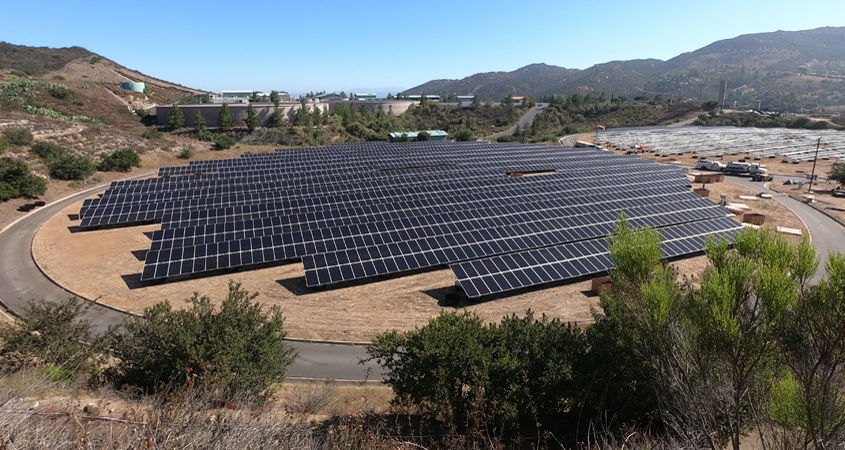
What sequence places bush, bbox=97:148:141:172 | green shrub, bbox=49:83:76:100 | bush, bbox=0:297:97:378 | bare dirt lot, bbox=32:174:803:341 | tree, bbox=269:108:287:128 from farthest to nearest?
tree, bbox=269:108:287:128 → green shrub, bbox=49:83:76:100 → bush, bbox=97:148:141:172 → bare dirt lot, bbox=32:174:803:341 → bush, bbox=0:297:97:378

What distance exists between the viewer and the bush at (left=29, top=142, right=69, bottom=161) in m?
59.1

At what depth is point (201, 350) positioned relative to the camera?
46.6 ft

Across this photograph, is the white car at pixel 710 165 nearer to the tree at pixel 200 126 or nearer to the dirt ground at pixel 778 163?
the dirt ground at pixel 778 163

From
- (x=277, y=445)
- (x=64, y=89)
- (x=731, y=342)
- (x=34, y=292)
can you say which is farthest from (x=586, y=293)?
(x=64, y=89)

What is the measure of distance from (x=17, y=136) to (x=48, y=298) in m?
52.3

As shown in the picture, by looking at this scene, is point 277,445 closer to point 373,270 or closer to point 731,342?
point 731,342

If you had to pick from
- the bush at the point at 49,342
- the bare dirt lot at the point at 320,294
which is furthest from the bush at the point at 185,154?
the bush at the point at 49,342

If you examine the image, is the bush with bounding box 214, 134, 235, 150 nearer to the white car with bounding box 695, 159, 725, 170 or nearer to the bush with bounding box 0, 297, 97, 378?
the bush with bounding box 0, 297, 97, 378

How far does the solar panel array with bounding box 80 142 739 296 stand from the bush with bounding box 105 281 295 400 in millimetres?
11683

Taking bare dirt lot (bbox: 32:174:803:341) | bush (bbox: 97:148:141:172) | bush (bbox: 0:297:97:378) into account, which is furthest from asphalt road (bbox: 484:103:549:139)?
bush (bbox: 0:297:97:378)

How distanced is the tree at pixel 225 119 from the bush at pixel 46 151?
41.5m

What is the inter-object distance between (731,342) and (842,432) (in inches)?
102

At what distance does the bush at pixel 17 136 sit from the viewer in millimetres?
60344

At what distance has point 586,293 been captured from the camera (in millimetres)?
28156
